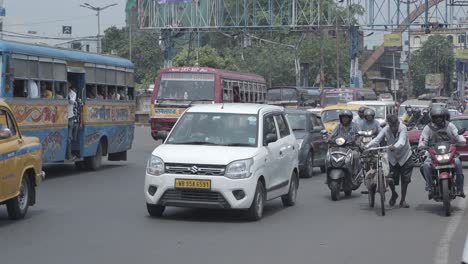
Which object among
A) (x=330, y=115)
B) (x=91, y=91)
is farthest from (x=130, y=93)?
(x=330, y=115)

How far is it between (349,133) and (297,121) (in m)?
5.77

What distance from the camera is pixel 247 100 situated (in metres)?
35.6

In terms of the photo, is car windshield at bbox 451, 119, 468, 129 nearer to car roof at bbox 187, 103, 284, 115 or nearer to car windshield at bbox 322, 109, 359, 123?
car windshield at bbox 322, 109, 359, 123

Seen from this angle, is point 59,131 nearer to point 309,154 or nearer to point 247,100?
point 309,154

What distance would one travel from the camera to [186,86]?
2956 cm

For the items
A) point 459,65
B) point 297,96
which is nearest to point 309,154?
point 297,96

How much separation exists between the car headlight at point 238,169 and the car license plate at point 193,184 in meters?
0.30

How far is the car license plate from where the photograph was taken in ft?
37.5

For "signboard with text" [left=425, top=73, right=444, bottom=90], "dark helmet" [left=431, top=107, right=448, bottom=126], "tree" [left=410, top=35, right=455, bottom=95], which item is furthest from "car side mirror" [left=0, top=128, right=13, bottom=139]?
"tree" [left=410, top=35, right=455, bottom=95]

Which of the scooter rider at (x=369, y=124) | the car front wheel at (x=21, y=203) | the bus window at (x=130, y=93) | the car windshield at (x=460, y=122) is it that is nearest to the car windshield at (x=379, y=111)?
the car windshield at (x=460, y=122)

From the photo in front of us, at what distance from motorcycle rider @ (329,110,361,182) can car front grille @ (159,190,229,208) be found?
4.23 meters

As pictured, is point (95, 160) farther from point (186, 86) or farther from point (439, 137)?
point (439, 137)

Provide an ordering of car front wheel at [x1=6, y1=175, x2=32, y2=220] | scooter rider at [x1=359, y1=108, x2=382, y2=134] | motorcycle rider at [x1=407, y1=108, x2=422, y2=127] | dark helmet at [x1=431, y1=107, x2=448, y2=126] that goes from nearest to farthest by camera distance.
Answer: car front wheel at [x1=6, y1=175, x2=32, y2=220] < dark helmet at [x1=431, y1=107, x2=448, y2=126] < scooter rider at [x1=359, y1=108, x2=382, y2=134] < motorcycle rider at [x1=407, y1=108, x2=422, y2=127]

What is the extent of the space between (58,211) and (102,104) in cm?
820
